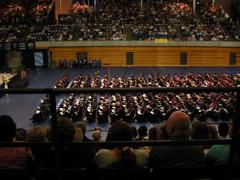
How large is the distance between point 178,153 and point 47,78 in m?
25.1

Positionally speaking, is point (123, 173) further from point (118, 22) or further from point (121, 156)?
point (118, 22)

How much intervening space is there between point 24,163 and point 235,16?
43828 millimetres

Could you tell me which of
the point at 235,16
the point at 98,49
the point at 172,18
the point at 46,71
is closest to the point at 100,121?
the point at 46,71

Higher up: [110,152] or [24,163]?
[110,152]

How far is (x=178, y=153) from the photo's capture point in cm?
A: 240

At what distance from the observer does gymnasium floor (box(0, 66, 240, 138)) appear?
15.7m

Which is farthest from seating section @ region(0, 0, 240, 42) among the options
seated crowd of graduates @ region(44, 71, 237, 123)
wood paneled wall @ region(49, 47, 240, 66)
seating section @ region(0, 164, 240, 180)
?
seating section @ region(0, 164, 240, 180)

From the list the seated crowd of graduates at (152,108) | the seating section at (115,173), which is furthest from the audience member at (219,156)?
the seated crowd of graduates at (152,108)

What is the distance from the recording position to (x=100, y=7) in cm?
4006

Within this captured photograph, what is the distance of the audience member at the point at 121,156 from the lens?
231 cm

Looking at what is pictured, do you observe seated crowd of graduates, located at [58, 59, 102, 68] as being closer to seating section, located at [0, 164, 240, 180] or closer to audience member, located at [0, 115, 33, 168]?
audience member, located at [0, 115, 33, 168]

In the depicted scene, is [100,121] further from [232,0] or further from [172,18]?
[232,0]

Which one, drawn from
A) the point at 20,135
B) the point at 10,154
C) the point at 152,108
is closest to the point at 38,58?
the point at 152,108

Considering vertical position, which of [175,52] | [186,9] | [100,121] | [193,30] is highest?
[186,9]
